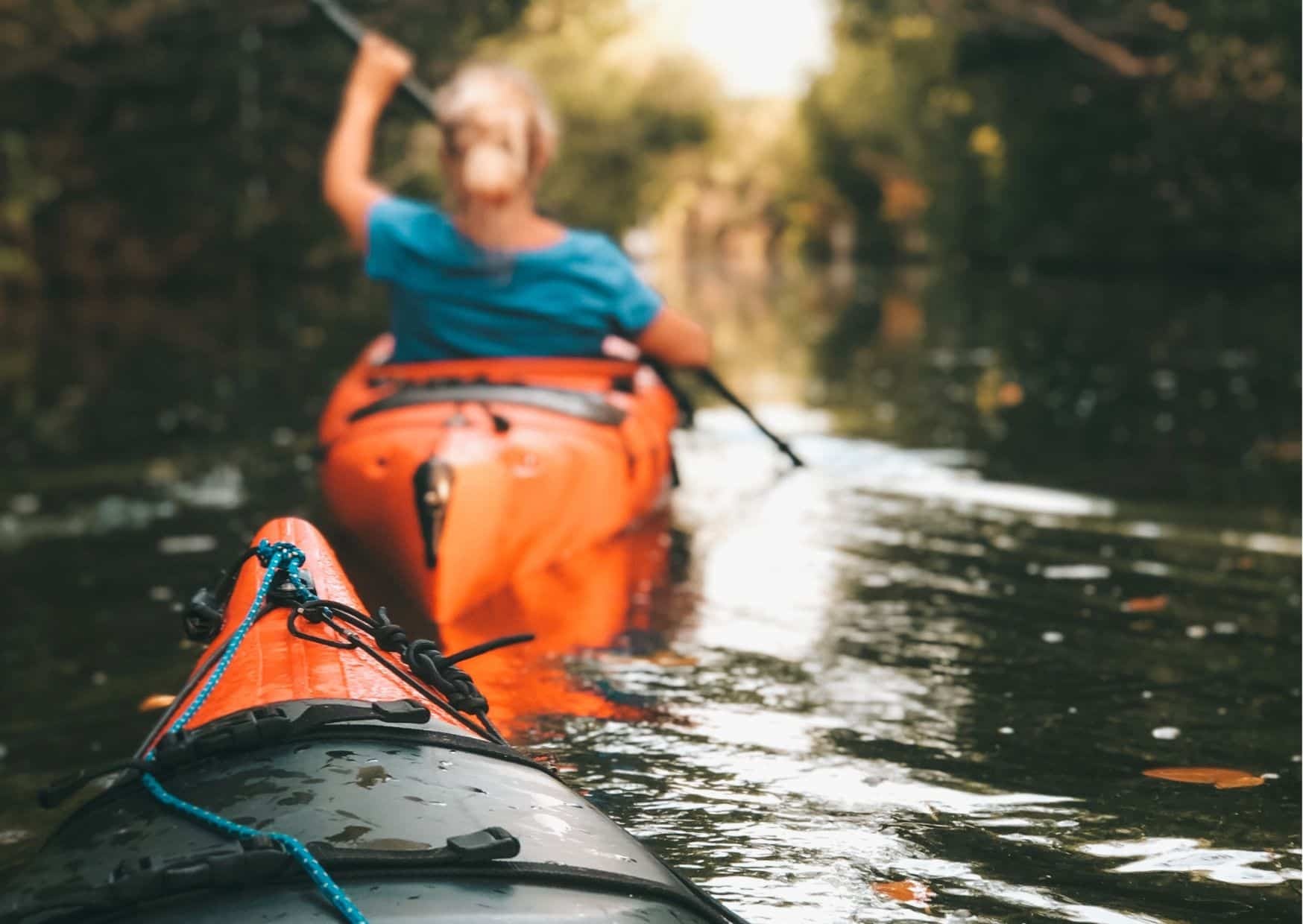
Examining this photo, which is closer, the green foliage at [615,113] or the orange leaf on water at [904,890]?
the orange leaf on water at [904,890]

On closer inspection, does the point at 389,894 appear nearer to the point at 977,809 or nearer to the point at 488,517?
the point at 977,809

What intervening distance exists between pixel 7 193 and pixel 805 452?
16678 mm

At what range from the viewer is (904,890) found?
9.26ft

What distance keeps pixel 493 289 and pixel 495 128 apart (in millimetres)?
654

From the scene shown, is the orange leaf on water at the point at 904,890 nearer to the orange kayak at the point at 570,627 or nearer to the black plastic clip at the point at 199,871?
the orange kayak at the point at 570,627

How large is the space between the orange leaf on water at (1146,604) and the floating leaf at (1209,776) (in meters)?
1.58

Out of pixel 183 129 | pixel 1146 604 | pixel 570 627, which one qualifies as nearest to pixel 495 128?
pixel 570 627

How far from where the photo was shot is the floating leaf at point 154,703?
4.13 meters

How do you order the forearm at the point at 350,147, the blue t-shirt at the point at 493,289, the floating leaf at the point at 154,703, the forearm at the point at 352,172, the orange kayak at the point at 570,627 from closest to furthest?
the orange kayak at the point at 570,627, the floating leaf at the point at 154,703, the blue t-shirt at the point at 493,289, the forearm at the point at 352,172, the forearm at the point at 350,147

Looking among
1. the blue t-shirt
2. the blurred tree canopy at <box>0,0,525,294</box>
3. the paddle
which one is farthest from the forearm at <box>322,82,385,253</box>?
the blurred tree canopy at <box>0,0,525,294</box>

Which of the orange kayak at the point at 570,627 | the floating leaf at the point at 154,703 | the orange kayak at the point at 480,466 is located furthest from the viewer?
the orange kayak at the point at 480,466

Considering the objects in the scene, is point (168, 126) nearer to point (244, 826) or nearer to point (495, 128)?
point (495, 128)

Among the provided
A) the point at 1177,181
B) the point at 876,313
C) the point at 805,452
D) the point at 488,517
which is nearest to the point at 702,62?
the point at 1177,181

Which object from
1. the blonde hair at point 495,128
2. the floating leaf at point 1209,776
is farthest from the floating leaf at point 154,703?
the floating leaf at point 1209,776
